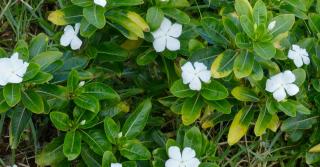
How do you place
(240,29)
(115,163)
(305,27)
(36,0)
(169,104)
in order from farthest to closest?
(36,0), (305,27), (169,104), (240,29), (115,163)

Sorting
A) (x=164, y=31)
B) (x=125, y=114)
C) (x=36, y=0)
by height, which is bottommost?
(x=125, y=114)

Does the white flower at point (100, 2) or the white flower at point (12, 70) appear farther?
the white flower at point (100, 2)

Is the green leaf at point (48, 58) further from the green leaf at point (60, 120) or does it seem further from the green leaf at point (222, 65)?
the green leaf at point (222, 65)

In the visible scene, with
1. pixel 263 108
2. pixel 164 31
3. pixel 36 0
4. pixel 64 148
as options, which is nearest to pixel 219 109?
pixel 263 108

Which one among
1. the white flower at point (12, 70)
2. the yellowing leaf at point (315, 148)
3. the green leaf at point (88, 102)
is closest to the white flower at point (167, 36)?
the green leaf at point (88, 102)

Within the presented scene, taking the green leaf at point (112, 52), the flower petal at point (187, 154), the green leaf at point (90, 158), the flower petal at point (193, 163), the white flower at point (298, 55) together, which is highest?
the green leaf at point (112, 52)

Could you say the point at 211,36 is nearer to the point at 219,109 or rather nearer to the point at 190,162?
the point at 219,109

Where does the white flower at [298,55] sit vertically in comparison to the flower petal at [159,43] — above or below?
below
